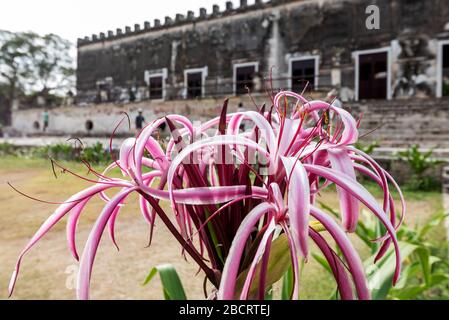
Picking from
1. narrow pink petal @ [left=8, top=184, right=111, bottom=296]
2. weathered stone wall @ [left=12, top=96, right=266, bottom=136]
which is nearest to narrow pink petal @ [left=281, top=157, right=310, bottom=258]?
narrow pink petal @ [left=8, top=184, right=111, bottom=296]

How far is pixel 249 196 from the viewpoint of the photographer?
195mm

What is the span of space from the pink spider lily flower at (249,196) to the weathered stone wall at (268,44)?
3.89 m

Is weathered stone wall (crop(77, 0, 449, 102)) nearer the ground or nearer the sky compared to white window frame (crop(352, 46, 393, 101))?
nearer the sky

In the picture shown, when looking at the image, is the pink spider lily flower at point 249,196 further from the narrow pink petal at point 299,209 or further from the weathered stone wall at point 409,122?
the weathered stone wall at point 409,122

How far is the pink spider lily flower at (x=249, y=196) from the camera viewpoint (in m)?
0.17

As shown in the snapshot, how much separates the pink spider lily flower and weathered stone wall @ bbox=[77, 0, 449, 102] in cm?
389

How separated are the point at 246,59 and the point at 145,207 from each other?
22.7ft

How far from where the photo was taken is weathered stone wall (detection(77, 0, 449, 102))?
17.4ft

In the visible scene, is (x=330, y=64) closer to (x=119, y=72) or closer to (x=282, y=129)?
(x=119, y=72)

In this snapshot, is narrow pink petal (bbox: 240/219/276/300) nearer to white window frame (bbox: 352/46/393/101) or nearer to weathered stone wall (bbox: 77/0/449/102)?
weathered stone wall (bbox: 77/0/449/102)

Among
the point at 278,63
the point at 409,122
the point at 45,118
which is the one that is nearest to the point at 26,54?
the point at 409,122

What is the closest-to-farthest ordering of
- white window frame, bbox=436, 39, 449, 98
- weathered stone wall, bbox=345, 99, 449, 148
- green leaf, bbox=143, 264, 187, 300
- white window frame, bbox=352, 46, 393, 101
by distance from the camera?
green leaf, bbox=143, 264, 187, 300, weathered stone wall, bbox=345, 99, 449, 148, white window frame, bbox=436, 39, 449, 98, white window frame, bbox=352, 46, 393, 101
